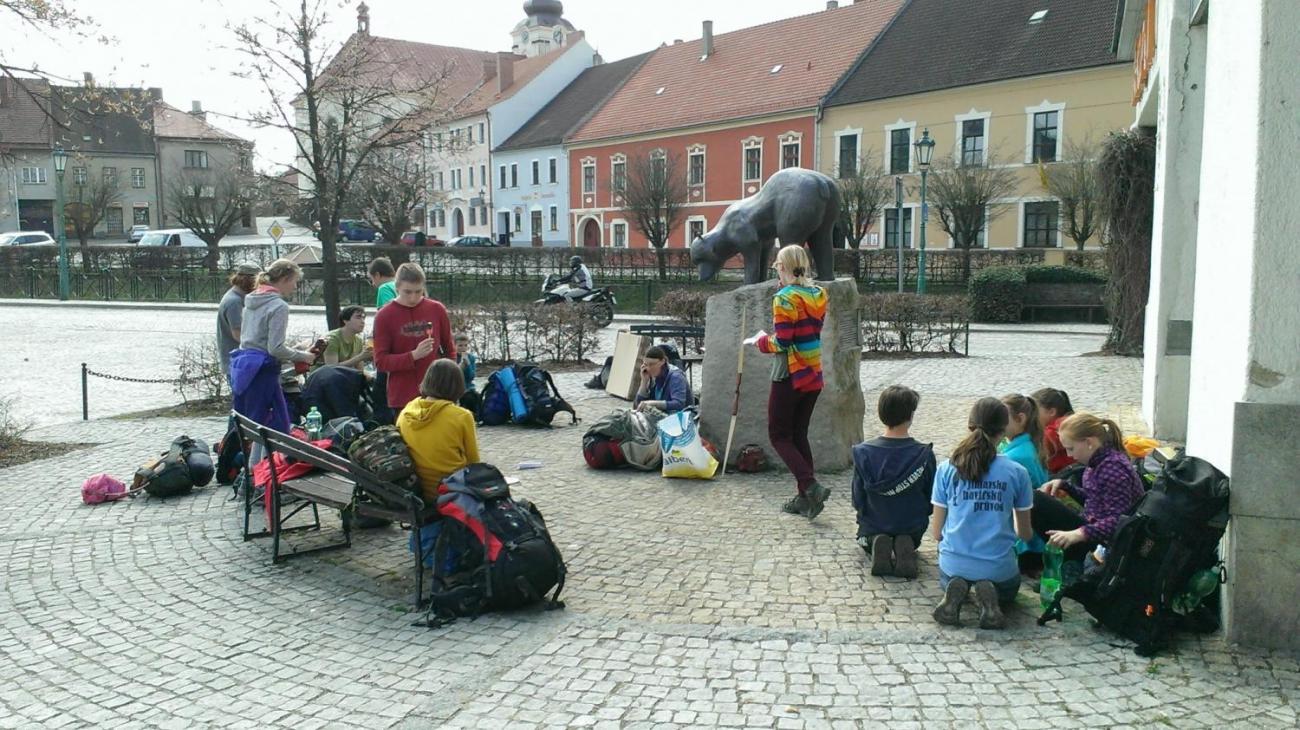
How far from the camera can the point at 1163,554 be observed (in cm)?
450

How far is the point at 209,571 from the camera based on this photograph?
600 centimetres

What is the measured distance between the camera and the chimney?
69.6 meters

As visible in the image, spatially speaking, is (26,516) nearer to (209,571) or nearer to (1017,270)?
(209,571)

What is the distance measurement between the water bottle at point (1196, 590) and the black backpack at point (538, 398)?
6993 millimetres

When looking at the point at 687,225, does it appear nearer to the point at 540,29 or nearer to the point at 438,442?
the point at 540,29

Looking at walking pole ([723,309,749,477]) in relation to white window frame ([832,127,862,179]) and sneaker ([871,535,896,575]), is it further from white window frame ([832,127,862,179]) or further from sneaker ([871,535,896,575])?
white window frame ([832,127,862,179])

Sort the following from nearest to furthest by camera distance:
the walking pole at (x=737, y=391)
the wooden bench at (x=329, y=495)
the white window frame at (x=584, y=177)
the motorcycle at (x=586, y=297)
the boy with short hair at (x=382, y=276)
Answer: the wooden bench at (x=329, y=495) < the walking pole at (x=737, y=391) < the boy with short hair at (x=382, y=276) < the motorcycle at (x=586, y=297) < the white window frame at (x=584, y=177)

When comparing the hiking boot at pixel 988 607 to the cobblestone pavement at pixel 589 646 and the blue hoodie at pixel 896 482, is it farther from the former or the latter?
the blue hoodie at pixel 896 482

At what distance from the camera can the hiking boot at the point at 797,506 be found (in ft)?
22.6

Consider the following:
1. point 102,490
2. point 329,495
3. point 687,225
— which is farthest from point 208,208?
point 329,495

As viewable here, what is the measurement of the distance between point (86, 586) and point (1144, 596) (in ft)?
18.0

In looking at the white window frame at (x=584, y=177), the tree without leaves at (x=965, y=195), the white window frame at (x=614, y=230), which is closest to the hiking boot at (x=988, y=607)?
the tree without leaves at (x=965, y=195)

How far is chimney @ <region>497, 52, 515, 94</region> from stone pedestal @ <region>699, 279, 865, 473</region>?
2549 inches

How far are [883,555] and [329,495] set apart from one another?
3.12 meters
